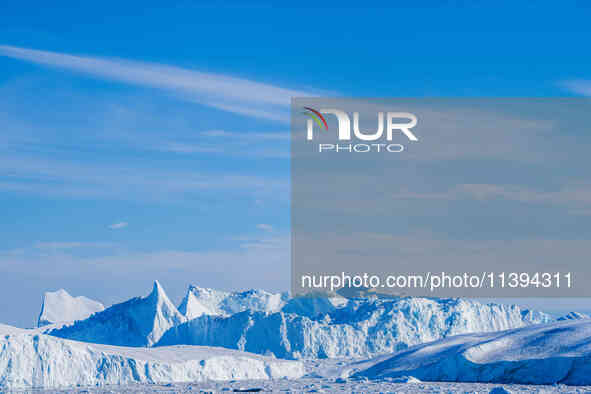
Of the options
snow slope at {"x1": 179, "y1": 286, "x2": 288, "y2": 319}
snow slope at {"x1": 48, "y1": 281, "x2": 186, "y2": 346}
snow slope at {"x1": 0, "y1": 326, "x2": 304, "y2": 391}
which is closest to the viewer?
snow slope at {"x1": 0, "y1": 326, "x2": 304, "y2": 391}

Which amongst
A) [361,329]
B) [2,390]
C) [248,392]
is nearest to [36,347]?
[2,390]

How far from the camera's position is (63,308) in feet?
341

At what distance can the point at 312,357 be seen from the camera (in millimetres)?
82438

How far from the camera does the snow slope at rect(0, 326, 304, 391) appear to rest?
2019 inches

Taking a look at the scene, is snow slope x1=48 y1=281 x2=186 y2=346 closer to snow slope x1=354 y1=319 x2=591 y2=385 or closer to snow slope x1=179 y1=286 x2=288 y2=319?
snow slope x1=179 y1=286 x2=288 y2=319

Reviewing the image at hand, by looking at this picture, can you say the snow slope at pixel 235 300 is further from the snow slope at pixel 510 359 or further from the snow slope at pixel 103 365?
the snow slope at pixel 510 359

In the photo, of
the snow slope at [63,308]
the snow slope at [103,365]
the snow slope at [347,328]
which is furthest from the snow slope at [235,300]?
the snow slope at [103,365]

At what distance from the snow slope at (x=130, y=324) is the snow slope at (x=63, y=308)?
20177mm

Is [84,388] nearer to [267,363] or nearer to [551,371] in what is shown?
[267,363]

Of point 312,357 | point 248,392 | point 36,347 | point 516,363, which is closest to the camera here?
point 248,392

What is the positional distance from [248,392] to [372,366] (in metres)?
18.6

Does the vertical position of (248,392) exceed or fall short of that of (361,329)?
it falls short

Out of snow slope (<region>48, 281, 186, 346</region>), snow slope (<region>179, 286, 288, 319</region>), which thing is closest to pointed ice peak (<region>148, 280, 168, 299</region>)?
snow slope (<region>48, 281, 186, 346</region>)

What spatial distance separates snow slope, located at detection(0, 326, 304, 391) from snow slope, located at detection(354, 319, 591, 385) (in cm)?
1041
